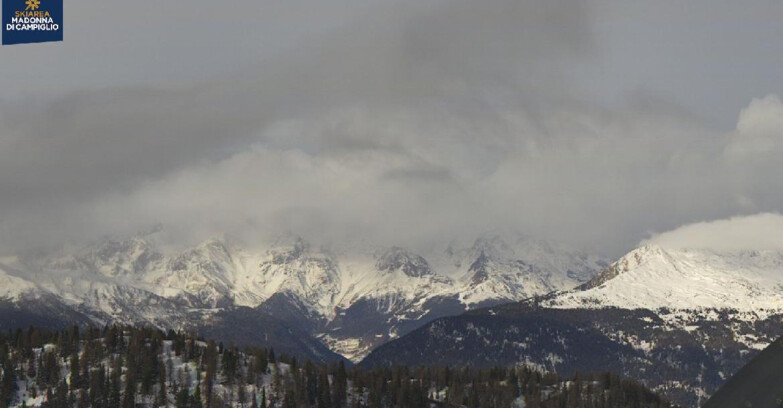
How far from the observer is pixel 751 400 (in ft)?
92.7

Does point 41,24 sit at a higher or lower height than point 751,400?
higher

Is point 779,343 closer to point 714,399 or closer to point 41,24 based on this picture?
point 714,399

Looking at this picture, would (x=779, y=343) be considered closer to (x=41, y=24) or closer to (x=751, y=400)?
(x=751, y=400)

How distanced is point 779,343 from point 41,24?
18355 cm

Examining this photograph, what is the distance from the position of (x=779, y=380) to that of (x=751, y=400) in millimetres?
915

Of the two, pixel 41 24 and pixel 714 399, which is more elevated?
pixel 41 24

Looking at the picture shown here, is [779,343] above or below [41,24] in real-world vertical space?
below

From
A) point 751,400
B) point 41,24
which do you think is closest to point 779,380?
point 751,400

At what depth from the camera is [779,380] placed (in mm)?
28156

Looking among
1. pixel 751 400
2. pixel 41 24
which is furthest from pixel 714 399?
pixel 41 24

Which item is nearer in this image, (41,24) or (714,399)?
(714,399)

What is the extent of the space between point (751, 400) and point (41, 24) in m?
184

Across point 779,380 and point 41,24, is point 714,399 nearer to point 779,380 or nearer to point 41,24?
point 779,380

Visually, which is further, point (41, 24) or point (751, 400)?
point (41, 24)
